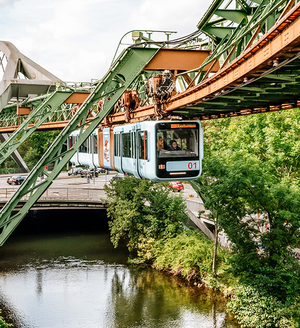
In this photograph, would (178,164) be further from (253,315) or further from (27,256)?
(27,256)

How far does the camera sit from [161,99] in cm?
1627

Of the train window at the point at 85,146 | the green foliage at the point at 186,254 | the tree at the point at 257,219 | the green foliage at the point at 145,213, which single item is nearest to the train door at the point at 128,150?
the tree at the point at 257,219

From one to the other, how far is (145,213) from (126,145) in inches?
498

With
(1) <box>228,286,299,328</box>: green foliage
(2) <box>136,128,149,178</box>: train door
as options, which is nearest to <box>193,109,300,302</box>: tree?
(1) <box>228,286,299,328</box>: green foliage

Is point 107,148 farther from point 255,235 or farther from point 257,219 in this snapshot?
point 255,235

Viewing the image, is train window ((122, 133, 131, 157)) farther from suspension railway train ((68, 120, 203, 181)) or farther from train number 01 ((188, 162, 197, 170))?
train number 01 ((188, 162, 197, 170))

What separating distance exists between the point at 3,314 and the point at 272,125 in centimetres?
1791

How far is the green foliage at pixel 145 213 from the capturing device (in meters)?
28.8

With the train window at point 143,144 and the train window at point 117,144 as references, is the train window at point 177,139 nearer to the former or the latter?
the train window at point 143,144

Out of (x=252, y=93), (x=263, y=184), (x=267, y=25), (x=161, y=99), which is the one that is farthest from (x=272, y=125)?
(x=267, y=25)

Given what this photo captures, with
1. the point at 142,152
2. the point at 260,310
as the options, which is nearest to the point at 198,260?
the point at 260,310

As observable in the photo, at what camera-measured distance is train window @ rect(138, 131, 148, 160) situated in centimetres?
1514

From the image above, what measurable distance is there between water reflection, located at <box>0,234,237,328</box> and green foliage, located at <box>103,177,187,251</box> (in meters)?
2.09

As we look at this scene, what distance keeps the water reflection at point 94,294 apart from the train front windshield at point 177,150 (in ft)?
26.8
